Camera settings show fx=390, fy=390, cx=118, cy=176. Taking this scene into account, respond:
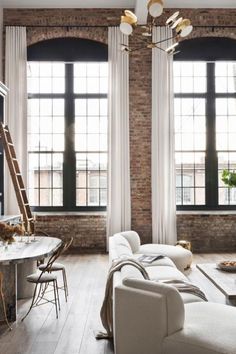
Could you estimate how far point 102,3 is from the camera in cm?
848

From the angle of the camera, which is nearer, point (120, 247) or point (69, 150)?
point (120, 247)

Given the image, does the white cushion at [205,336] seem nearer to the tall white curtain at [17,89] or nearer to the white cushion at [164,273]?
the white cushion at [164,273]

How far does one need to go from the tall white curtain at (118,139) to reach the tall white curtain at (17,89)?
186 centimetres

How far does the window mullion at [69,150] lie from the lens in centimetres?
888

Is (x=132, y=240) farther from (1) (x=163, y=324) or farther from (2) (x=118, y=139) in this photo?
(1) (x=163, y=324)

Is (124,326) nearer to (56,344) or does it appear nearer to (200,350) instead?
(200,350)

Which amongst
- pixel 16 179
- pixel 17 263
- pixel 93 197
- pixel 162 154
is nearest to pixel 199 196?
pixel 162 154

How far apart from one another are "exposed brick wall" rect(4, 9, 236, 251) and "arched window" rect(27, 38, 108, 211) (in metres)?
0.62

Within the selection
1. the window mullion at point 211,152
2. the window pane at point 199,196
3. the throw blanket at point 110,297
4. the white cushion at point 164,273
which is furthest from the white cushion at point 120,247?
the window mullion at point 211,152

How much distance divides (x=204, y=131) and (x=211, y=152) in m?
0.51

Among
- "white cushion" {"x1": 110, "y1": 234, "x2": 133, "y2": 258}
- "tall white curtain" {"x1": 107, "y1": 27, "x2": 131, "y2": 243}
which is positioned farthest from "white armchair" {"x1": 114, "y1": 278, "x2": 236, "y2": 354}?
"tall white curtain" {"x1": 107, "y1": 27, "x2": 131, "y2": 243}

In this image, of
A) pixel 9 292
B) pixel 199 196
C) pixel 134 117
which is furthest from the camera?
pixel 199 196

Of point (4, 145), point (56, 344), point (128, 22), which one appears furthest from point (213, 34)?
point (56, 344)

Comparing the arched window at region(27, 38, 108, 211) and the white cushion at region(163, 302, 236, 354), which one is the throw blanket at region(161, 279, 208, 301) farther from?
the arched window at region(27, 38, 108, 211)
